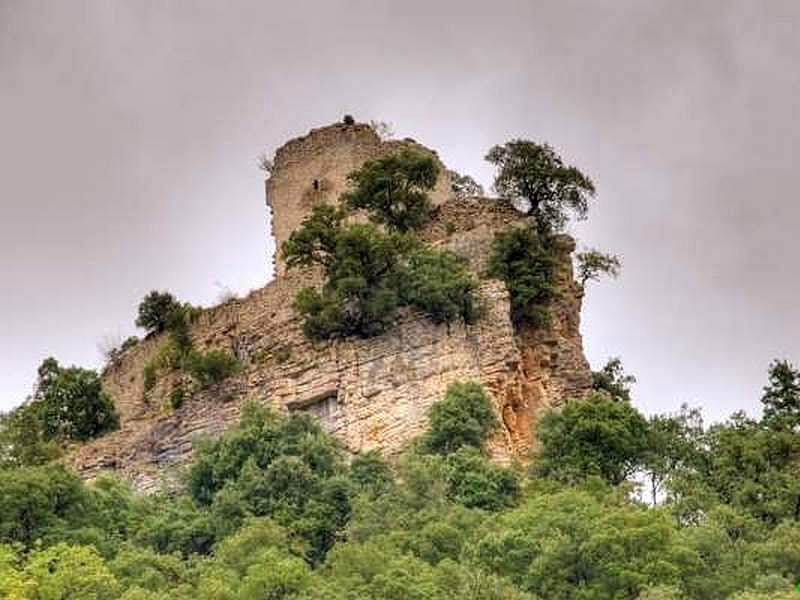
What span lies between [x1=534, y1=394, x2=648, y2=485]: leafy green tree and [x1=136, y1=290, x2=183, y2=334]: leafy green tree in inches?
485

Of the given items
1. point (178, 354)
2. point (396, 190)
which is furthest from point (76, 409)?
point (396, 190)

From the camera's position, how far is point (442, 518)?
38.8 m

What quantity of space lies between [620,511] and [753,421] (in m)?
9.22

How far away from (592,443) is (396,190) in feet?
31.0

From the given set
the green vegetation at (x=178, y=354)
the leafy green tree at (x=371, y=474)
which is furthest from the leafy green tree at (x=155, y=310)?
the leafy green tree at (x=371, y=474)

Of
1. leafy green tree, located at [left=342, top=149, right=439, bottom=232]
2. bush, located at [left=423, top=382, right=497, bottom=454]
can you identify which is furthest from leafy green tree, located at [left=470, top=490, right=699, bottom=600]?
leafy green tree, located at [left=342, top=149, right=439, bottom=232]

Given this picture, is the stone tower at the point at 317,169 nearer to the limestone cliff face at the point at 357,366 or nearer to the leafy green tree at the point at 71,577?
the limestone cliff face at the point at 357,366

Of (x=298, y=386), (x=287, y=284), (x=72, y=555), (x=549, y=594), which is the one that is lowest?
(x=549, y=594)

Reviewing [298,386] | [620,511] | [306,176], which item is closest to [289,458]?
[298,386]

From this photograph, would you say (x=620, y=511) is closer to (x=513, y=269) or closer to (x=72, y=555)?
(x=72, y=555)

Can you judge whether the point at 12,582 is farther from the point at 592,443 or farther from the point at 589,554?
the point at 592,443

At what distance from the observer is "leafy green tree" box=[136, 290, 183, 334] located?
52500mm

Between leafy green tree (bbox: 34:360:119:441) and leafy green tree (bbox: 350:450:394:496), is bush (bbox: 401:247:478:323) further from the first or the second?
leafy green tree (bbox: 34:360:119:441)

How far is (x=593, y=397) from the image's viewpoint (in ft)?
146
